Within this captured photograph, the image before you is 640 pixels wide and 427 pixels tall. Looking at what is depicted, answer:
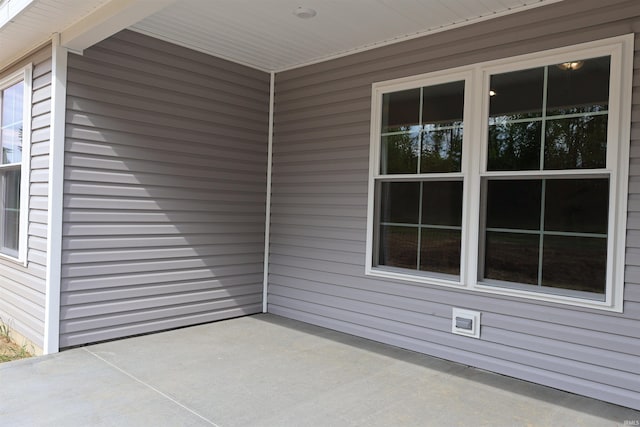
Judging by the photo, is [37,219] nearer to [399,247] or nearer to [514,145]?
[399,247]

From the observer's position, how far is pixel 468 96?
343 cm

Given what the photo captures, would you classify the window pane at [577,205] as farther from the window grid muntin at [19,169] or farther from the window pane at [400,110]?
the window grid muntin at [19,169]

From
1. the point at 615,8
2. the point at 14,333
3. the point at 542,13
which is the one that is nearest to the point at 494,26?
the point at 542,13

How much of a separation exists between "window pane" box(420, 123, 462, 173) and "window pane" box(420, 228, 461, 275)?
0.52m

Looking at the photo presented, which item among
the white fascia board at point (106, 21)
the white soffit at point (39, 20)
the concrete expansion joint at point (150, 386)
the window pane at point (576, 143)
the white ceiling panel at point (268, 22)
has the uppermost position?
the white ceiling panel at point (268, 22)

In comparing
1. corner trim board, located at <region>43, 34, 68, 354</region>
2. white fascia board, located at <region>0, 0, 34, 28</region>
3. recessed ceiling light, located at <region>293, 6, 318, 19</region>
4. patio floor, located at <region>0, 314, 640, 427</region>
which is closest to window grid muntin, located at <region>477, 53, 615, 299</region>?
patio floor, located at <region>0, 314, 640, 427</region>

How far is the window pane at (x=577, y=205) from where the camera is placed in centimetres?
296

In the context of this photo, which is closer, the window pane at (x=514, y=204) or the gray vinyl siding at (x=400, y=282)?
the gray vinyl siding at (x=400, y=282)

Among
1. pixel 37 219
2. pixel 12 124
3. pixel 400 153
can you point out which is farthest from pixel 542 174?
pixel 12 124

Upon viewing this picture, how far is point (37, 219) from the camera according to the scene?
3.54 m

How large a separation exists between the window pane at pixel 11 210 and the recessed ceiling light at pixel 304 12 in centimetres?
294

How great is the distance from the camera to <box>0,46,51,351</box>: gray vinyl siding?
346cm

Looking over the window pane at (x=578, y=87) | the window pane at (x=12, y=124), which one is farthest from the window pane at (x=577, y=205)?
the window pane at (x=12, y=124)

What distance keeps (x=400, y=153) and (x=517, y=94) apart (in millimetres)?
1035
